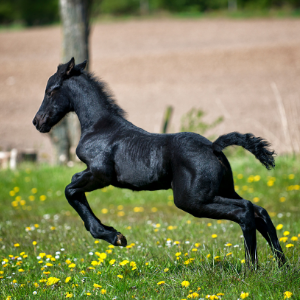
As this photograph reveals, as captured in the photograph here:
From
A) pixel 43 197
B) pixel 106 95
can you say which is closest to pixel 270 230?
pixel 106 95

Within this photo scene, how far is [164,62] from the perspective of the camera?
23578 millimetres

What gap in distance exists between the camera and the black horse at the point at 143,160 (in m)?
3.24

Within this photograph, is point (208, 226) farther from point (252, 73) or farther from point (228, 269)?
point (252, 73)

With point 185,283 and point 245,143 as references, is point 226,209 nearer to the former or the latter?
point 245,143

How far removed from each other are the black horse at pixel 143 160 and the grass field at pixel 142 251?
0.38 meters

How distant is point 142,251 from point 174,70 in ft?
62.7

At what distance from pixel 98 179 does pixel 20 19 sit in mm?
32170

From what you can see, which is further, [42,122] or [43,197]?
[43,197]

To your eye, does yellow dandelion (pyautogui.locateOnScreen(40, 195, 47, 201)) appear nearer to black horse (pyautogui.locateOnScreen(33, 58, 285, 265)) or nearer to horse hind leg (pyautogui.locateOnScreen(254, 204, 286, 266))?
black horse (pyautogui.locateOnScreen(33, 58, 285, 265))

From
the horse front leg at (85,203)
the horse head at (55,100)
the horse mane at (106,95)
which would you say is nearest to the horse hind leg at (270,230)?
the horse front leg at (85,203)

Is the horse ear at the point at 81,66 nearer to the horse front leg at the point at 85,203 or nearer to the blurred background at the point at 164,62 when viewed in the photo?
the horse front leg at the point at 85,203

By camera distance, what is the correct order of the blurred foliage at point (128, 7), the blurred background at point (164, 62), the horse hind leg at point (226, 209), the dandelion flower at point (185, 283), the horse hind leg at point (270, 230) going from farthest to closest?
the blurred foliage at point (128, 7) < the blurred background at point (164, 62) < the horse hind leg at point (270, 230) < the horse hind leg at point (226, 209) < the dandelion flower at point (185, 283)

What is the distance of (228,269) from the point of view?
3.45 m

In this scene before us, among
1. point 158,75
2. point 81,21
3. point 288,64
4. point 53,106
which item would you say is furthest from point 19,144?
point 288,64
